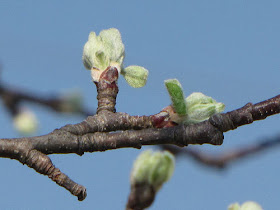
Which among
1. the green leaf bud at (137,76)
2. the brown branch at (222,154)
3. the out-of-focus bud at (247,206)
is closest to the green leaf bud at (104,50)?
the green leaf bud at (137,76)

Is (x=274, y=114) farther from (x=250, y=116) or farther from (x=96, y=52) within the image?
(x=96, y=52)

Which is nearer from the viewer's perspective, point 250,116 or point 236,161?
point 250,116

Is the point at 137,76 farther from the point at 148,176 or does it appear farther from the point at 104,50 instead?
the point at 148,176

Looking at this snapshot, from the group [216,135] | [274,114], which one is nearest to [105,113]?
[216,135]

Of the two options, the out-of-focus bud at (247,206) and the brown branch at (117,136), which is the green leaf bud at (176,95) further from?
the out-of-focus bud at (247,206)

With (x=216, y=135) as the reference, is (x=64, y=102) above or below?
above

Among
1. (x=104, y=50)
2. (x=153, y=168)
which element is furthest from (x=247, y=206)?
(x=104, y=50)

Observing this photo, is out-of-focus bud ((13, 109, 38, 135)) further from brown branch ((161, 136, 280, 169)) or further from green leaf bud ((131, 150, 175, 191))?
green leaf bud ((131, 150, 175, 191))

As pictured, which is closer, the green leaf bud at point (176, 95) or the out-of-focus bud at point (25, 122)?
the green leaf bud at point (176, 95)
